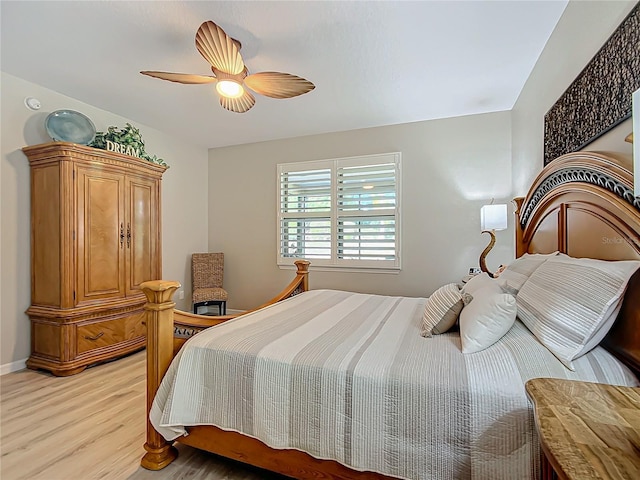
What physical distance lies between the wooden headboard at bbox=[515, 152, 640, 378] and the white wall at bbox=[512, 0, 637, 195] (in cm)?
13

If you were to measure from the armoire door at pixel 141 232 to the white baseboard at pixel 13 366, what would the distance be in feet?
3.32

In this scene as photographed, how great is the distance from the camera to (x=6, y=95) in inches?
107

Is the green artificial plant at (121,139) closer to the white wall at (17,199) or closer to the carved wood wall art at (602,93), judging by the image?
the white wall at (17,199)

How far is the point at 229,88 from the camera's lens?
2318mm

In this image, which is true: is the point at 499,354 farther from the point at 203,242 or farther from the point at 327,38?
the point at 203,242

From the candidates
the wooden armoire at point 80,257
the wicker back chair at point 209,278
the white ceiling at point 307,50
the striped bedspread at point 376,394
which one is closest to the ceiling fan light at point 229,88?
the white ceiling at point 307,50

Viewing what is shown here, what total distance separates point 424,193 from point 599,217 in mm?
2356

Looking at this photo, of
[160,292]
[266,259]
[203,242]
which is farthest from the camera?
[203,242]

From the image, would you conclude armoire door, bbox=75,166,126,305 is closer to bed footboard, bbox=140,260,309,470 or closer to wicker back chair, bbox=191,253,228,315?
wicker back chair, bbox=191,253,228,315

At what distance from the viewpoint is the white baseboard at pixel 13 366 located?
2.69 metres

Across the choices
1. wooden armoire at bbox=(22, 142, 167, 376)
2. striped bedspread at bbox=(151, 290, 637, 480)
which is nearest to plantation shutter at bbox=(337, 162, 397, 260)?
striped bedspread at bbox=(151, 290, 637, 480)

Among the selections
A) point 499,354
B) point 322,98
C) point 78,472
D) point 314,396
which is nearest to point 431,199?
point 322,98

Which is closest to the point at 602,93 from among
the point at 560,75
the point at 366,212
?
the point at 560,75

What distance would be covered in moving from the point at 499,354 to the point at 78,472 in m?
2.11
